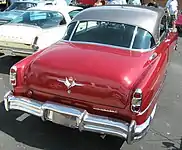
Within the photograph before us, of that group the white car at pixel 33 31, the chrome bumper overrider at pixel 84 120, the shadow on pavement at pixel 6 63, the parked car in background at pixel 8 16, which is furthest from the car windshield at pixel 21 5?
the chrome bumper overrider at pixel 84 120

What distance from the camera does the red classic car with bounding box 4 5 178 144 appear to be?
11.5 ft

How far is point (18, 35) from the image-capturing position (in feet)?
21.5

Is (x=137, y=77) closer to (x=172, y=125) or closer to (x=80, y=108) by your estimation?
(x=80, y=108)

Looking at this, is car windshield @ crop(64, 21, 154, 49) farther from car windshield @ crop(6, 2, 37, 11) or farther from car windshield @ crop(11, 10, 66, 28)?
car windshield @ crop(6, 2, 37, 11)

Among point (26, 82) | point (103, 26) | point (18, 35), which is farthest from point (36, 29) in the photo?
point (26, 82)

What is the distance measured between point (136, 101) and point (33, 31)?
12.9ft

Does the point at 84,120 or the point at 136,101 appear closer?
the point at 136,101

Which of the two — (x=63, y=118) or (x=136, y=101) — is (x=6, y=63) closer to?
(x=63, y=118)

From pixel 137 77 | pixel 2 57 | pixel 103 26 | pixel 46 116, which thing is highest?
pixel 103 26

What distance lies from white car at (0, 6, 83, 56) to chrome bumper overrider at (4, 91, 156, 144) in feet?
9.01

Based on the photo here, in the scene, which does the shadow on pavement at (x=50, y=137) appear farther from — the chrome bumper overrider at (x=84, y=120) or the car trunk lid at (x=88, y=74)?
the car trunk lid at (x=88, y=74)

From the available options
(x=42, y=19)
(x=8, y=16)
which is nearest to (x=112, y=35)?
(x=42, y=19)

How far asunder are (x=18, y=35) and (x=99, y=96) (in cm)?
363

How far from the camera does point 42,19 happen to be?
746cm
